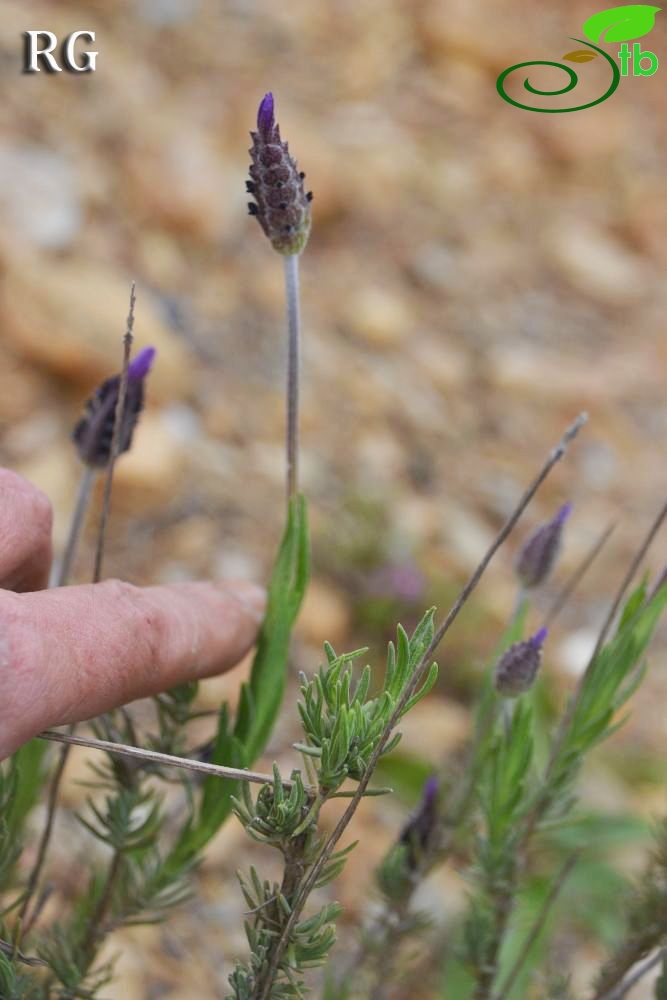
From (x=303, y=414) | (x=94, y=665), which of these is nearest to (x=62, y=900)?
(x=94, y=665)

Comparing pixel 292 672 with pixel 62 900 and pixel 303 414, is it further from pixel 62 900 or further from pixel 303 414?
pixel 303 414

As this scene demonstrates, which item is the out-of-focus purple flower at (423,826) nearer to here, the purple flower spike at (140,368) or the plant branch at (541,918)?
the plant branch at (541,918)

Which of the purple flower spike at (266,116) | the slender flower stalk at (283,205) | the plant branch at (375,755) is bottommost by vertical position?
the plant branch at (375,755)

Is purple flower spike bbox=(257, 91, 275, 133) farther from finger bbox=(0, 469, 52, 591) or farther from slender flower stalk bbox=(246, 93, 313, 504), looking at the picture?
finger bbox=(0, 469, 52, 591)

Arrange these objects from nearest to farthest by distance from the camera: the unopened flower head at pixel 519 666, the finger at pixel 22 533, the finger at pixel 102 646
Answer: the finger at pixel 102 646 < the finger at pixel 22 533 < the unopened flower head at pixel 519 666

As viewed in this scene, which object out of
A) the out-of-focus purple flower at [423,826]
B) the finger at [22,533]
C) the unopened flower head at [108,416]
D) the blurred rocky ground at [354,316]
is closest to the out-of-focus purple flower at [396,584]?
the blurred rocky ground at [354,316]

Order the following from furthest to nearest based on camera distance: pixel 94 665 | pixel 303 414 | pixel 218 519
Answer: pixel 303 414, pixel 218 519, pixel 94 665
